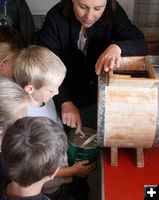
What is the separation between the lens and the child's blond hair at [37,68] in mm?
1188

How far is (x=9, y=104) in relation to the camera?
40.9 inches

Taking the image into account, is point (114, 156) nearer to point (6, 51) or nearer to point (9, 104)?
point (9, 104)

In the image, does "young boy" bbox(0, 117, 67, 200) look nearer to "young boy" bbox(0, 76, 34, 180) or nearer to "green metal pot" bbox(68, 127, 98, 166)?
"young boy" bbox(0, 76, 34, 180)

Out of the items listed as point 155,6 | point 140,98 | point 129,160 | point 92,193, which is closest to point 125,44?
point 140,98

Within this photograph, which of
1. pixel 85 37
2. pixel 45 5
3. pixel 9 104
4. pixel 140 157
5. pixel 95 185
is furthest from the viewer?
pixel 45 5

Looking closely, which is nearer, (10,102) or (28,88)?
(10,102)

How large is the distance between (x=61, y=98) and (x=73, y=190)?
0.45 metres

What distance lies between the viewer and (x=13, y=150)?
0.78m

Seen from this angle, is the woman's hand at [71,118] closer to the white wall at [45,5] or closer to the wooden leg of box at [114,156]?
the wooden leg of box at [114,156]

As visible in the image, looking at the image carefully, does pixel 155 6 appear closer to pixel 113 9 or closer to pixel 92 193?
pixel 113 9

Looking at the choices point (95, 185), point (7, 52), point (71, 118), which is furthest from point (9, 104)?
point (95, 185)

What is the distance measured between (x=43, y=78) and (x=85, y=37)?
0.33 metres

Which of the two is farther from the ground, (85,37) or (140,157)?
(85,37)

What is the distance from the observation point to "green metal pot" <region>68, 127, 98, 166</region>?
1192 millimetres
